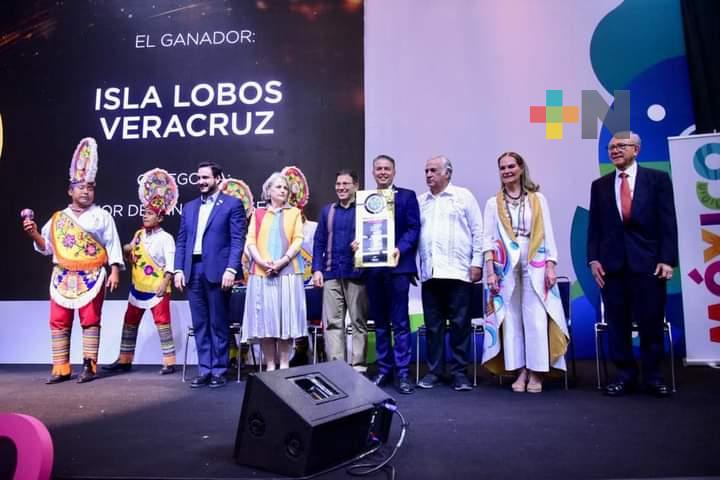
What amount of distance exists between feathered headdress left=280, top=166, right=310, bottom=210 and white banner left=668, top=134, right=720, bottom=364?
3.52m

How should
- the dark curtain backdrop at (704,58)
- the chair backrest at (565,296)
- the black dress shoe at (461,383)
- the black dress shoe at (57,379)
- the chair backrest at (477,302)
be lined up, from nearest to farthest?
the black dress shoe at (461,383) < the chair backrest at (565,296) < the black dress shoe at (57,379) < the chair backrest at (477,302) < the dark curtain backdrop at (704,58)

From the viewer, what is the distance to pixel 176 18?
6457 millimetres

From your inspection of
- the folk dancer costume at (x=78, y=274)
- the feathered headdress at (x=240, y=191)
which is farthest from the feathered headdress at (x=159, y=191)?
the folk dancer costume at (x=78, y=274)

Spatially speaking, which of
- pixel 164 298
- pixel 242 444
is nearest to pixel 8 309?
pixel 164 298

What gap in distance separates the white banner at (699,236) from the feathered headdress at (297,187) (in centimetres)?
Result: 352

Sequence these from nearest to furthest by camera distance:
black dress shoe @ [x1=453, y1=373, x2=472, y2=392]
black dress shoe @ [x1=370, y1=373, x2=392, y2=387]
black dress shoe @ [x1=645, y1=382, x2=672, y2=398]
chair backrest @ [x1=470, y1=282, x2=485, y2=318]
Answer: black dress shoe @ [x1=645, y1=382, x2=672, y2=398], black dress shoe @ [x1=453, y1=373, x2=472, y2=392], black dress shoe @ [x1=370, y1=373, x2=392, y2=387], chair backrest @ [x1=470, y1=282, x2=485, y2=318]

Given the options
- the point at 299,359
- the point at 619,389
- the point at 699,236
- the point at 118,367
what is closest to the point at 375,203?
the point at 299,359

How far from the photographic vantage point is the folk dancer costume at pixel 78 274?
486cm

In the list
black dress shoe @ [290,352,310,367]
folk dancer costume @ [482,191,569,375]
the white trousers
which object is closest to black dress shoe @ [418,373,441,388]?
folk dancer costume @ [482,191,569,375]

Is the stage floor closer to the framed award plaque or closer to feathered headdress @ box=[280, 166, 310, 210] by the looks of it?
the framed award plaque

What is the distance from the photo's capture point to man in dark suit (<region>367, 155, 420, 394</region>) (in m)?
4.16

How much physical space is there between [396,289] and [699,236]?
300 cm

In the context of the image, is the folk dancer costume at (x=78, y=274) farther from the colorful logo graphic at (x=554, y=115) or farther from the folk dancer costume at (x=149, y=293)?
the colorful logo graphic at (x=554, y=115)

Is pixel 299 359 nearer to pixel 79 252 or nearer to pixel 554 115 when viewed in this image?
pixel 79 252
